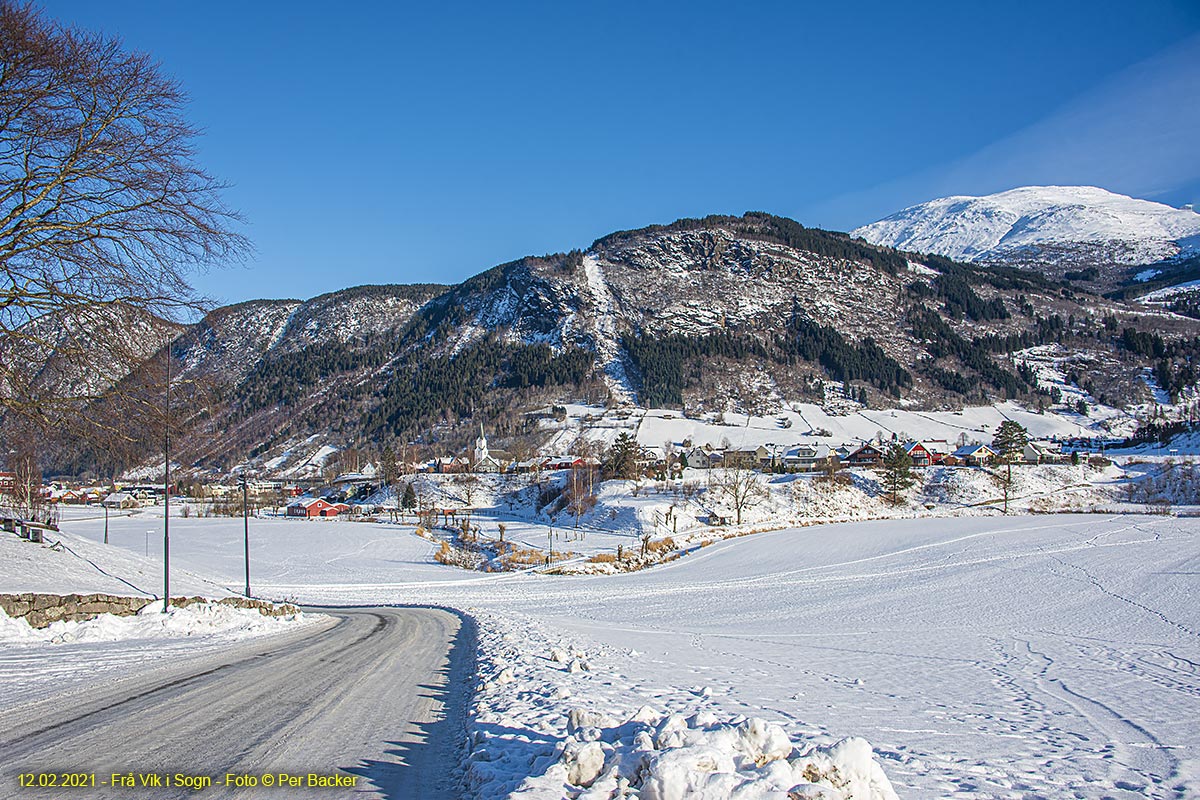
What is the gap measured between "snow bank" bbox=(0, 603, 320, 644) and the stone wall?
0.64ft

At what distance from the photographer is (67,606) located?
13.4 meters

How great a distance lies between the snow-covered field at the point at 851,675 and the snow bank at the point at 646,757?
2 cm

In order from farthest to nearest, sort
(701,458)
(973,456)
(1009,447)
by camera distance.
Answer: (701,458)
(973,456)
(1009,447)

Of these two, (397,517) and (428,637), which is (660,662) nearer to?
(428,637)

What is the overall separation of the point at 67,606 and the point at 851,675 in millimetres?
15775

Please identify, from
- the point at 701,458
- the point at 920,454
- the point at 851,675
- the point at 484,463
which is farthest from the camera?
the point at 484,463

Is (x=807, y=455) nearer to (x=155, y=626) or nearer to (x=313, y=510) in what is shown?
(x=313, y=510)

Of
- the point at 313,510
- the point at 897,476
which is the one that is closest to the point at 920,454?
the point at 897,476

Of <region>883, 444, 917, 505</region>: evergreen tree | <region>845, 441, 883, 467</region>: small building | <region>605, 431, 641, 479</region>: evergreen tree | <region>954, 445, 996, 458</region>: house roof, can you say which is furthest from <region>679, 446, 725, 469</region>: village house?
<region>954, 445, 996, 458</region>: house roof

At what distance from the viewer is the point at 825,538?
5791cm

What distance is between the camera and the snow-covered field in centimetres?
536

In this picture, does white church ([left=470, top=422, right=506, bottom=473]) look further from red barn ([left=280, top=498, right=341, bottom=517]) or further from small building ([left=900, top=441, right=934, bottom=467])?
small building ([left=900, top=441, right=934, bottom=467])

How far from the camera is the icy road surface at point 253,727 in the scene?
18.7 ft

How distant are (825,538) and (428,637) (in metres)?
48.8
